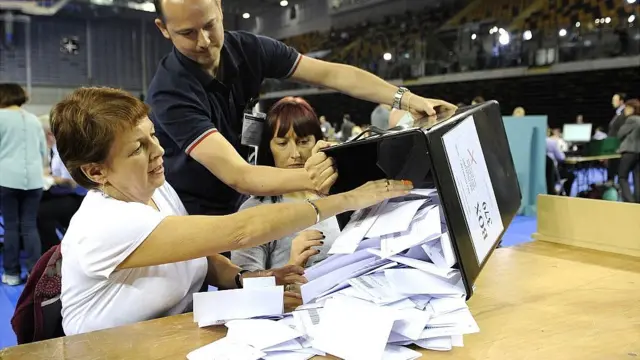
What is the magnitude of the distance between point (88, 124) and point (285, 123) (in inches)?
29.6

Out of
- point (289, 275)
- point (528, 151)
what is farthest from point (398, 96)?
point (528, 151)

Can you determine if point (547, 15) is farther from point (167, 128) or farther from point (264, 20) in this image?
point (167, 128)

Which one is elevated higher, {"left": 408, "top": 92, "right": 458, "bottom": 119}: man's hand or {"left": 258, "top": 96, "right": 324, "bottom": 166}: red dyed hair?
{"left": 408, "top": 92, "right": 458, "bottom": 119}: man's hand

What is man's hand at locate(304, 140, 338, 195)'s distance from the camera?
0.97m

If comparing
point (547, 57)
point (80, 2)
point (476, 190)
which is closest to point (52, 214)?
point (476, 190)

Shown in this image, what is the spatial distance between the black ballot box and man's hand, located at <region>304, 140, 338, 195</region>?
2 cm

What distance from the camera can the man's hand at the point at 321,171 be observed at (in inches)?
38.3

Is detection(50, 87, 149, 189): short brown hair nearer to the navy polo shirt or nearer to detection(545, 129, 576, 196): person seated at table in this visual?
the navy polo shirt

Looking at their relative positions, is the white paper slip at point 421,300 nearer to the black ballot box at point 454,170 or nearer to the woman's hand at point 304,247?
the black ballot box at point 454,170

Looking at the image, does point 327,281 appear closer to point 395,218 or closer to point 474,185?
point 395,218

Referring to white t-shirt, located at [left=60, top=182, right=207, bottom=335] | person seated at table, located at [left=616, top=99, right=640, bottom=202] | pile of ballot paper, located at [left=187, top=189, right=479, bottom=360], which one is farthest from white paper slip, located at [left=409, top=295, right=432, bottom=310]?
person seated at table, located at [left=616, top=99, right=640, bottom=202]

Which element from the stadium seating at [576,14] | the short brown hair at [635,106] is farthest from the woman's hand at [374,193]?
the stadium seating at [576,14]

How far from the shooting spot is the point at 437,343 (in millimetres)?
787

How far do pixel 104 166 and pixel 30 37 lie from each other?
1397 centimetres
